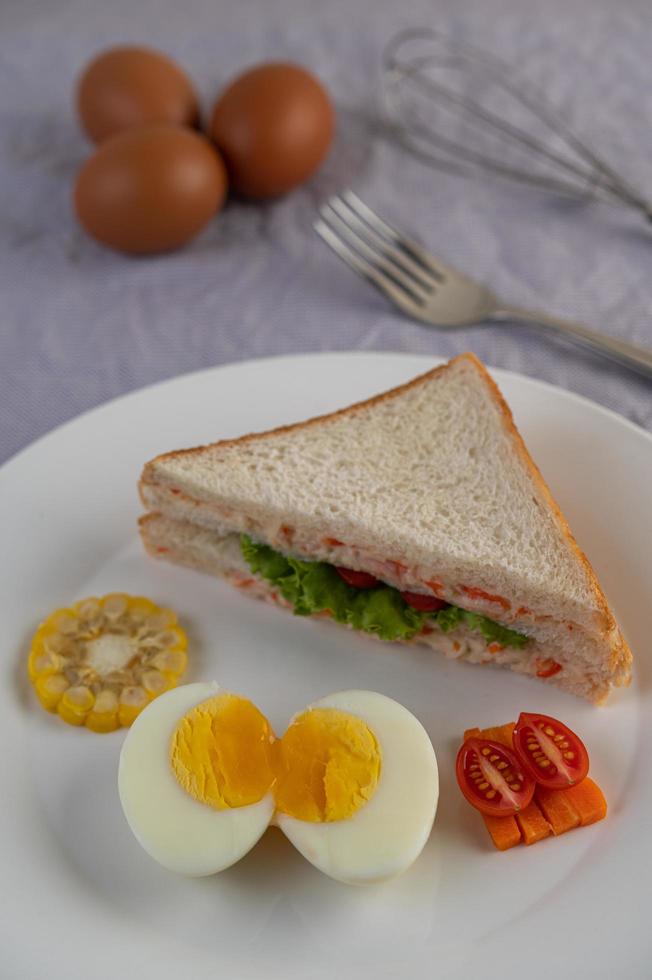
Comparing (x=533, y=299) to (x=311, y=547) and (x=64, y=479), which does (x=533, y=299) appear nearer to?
(x=311, y=547)

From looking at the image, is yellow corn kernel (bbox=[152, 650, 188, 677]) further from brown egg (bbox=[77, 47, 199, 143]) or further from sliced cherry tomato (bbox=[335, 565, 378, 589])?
brown egg (bbox=[77, 47, 199, 143])

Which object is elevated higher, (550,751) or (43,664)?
(550,751)

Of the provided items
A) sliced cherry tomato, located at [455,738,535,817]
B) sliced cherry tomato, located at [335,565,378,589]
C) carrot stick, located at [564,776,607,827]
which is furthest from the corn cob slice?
carrot stick, located at [564,776,607,827]

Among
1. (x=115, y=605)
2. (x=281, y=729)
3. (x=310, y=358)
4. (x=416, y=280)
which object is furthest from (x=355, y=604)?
(x=416, y=280)

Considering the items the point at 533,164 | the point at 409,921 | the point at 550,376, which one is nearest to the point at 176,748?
the point at 409,921

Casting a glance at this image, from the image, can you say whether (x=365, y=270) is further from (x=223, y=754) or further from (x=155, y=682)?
(x=223, y=754)

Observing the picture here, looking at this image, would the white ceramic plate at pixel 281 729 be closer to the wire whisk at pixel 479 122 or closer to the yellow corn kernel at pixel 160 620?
the yellow corn kernel at pixel 160 620
